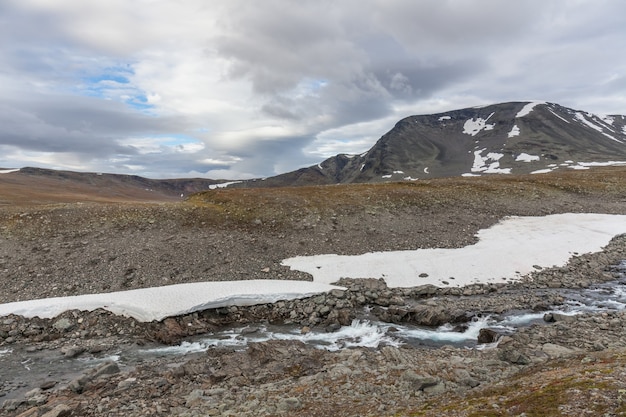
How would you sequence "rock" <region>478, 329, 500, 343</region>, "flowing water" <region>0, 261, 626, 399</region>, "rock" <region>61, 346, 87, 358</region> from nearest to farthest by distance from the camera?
1. "flowing water" <region>0, 261, 626, 399</region>
2. "rock" <region>61, 346, 87, 358</region>
3. "rock" <region>478, 329, 500, 343</region>

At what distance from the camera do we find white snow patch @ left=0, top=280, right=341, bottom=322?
21.1m

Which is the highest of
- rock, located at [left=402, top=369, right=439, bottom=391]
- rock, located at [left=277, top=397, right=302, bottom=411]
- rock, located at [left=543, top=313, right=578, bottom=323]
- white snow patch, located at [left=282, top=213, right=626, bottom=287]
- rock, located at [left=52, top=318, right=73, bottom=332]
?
white snow patch, located at [left=282, top=213, right=626, bottom=287]

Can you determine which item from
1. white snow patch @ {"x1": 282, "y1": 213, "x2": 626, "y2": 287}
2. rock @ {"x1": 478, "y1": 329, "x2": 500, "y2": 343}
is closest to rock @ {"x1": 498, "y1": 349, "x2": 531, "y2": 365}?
rock @ {"x1": 478, "y1": 329, "x2": 500, "y2": 343}

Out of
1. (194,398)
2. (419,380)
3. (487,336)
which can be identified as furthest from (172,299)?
(487,336)

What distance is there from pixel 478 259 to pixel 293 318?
17.5m

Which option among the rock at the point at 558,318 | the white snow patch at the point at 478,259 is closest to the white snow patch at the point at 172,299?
the white snow patch at the point at 478,259

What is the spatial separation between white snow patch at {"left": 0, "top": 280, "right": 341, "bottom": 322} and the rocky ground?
2.02ft

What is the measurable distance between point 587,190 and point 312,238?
48.6 meters

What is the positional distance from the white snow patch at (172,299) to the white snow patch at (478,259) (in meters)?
3.96

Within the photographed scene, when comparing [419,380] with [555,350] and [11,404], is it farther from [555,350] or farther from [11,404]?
[11,404]

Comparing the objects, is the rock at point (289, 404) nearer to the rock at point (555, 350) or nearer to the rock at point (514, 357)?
the rock at point (514, 357)

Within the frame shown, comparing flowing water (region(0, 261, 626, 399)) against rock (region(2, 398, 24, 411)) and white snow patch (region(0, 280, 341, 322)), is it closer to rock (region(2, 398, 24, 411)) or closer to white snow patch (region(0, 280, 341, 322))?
rock (region(2, 398, 24, 411))

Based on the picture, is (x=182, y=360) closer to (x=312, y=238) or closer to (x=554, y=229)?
(x=312, y=238)

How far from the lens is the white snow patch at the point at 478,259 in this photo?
90.9 feet
